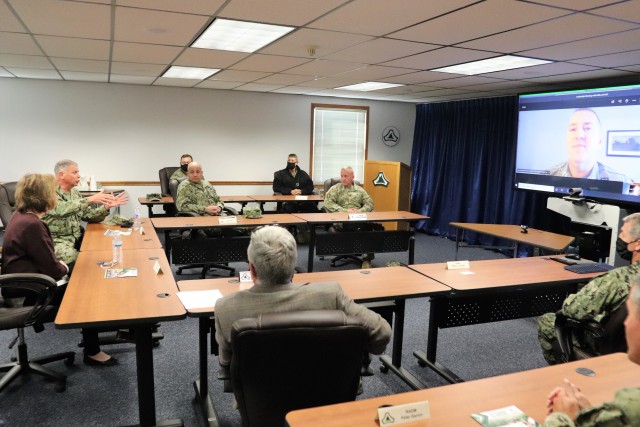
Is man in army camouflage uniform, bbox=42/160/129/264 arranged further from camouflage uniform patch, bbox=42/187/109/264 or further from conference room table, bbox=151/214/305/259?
conference room table, bbox=151/214/305/259

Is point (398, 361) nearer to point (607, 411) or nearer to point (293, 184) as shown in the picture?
point (607, 411)

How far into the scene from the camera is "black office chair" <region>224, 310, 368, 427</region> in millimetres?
1371

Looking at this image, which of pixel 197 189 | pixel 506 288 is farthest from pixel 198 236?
pixel 506 288

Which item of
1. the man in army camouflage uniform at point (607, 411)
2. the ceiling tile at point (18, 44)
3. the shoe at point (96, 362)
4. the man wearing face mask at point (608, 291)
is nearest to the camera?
the man in army camouflage uniform at point (607, 411)

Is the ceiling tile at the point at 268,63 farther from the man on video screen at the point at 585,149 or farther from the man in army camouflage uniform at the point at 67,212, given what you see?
the man on video screen at the point at 585,149

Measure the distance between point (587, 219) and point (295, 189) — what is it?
4.13 metres

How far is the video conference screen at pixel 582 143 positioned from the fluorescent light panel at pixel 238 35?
345 centimetres

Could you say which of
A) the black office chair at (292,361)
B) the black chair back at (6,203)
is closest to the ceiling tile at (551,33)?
the black office chair at (292,361)

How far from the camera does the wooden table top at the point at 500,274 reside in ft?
8.91

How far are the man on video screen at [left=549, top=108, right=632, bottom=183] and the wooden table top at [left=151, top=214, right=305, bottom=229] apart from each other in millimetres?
3095

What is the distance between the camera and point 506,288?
2.69 m

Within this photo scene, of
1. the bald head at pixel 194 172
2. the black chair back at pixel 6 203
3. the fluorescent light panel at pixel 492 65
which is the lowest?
the black chair back at pixel 6 203

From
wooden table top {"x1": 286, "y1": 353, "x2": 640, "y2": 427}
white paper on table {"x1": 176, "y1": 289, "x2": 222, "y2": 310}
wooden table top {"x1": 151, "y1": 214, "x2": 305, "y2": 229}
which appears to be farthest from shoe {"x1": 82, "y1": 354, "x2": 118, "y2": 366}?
wooden table top {"x1": 286, "y1": 353, "x2": 640, "y2": 427}

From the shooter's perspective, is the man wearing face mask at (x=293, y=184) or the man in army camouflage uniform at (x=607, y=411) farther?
the man wearing face mask at (x=293, y=184)
